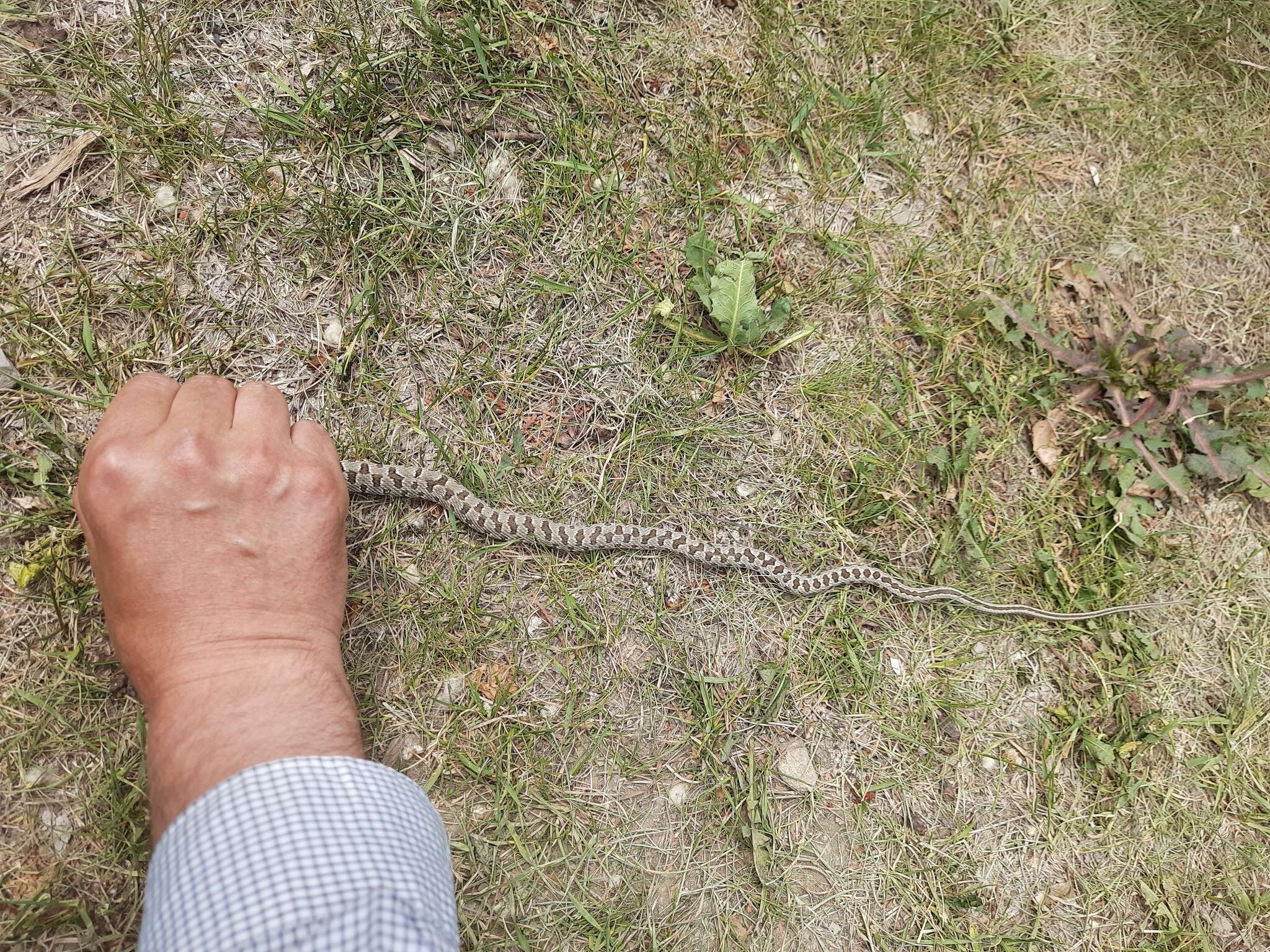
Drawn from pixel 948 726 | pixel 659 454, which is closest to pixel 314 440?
pixel 659 454

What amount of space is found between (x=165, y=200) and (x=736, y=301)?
3.26 m

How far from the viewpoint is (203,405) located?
131 inches

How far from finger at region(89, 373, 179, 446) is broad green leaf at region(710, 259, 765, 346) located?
2928 millimetres

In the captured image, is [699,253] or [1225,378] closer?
[699,253]

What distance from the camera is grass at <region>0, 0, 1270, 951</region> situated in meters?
3.76

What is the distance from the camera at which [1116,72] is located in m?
5.14

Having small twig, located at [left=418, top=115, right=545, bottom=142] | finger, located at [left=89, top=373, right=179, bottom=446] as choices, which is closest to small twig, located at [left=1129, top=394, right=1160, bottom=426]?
small twig, located at [left=418, top=115, right=545, bottom=142]

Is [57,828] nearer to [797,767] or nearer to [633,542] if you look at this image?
[633,542]

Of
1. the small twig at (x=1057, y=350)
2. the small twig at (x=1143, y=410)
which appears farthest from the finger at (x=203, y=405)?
the small twig at (x=1143, y=410)

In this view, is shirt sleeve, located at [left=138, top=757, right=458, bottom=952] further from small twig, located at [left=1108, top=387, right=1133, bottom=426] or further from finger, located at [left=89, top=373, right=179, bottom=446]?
small twig, located at [left=1108, top=387, right=1133, bottom=426]

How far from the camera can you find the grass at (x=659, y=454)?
3.76 m

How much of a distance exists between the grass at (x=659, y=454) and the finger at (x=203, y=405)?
1.62 ft

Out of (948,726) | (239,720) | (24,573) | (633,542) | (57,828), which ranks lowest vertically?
(57,828)

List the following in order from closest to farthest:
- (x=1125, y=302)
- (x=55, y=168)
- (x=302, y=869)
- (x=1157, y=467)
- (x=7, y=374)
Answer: (x=302, y=869) < (x=7, y=374) < (x=55, y=168) < (x=1157, y=467) < (x=1125, y=302)
